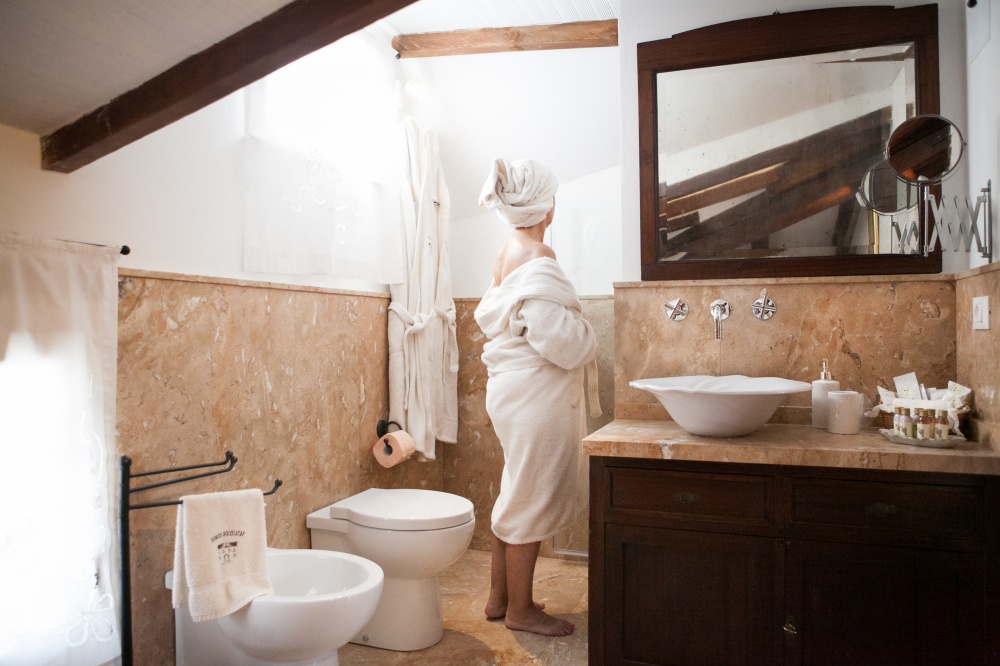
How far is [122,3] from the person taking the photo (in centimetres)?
129

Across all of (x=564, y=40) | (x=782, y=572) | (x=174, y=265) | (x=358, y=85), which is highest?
(x=564, y=40)

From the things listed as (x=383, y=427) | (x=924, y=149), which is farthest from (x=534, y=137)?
(x=924, y=149)

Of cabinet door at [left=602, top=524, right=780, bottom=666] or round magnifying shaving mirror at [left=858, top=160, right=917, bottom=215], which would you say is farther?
round magnifying shaving mirror at [left=858, top=160, right=917, bottom=215]

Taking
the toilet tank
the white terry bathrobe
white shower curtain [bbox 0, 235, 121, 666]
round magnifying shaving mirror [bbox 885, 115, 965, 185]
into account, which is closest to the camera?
white shower curtain [bbox 0, 235, 121, 666]

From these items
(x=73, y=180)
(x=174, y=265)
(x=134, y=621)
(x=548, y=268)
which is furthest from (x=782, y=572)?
(x=73, y=180)

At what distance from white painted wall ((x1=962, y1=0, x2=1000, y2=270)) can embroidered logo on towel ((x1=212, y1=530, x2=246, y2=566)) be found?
224 centimetres

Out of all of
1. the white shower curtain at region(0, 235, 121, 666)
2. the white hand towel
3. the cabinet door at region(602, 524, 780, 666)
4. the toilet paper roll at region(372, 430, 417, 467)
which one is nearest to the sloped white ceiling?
the white shower curtain at region(0, 235, 121, 666)

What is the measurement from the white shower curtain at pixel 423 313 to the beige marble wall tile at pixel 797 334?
1057mm

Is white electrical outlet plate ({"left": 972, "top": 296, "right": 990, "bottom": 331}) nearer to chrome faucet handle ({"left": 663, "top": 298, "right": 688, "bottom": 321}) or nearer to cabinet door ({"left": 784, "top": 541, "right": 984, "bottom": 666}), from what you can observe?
cabinet door ({"left": 784, "top": 541, "right": 984, "bottom": 666})

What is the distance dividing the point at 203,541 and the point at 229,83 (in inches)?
45.2

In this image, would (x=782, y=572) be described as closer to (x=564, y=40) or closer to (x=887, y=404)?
(x=887, y=404)

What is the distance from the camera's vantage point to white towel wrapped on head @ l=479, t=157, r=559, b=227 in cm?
262

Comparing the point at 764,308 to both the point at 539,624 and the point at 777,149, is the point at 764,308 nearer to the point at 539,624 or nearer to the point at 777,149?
the point at 777,149

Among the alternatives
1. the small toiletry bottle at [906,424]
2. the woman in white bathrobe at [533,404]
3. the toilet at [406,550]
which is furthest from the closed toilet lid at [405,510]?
the small toiletry bottle at [906,424]
